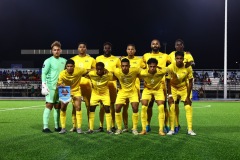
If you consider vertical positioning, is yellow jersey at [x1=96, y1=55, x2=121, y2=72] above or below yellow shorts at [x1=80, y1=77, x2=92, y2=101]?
above

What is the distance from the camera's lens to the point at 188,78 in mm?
8164

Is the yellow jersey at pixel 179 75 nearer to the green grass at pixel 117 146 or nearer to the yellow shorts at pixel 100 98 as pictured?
the green grass at pixel 117 146

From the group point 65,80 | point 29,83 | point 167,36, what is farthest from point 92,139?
point 167,36

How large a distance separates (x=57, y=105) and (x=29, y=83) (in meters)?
24.2

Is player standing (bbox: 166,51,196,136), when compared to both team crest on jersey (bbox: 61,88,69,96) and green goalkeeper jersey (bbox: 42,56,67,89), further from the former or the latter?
green goalkeeper jersey (bbox: 42,56,67,89)

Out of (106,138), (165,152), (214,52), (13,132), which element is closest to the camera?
(165,152)

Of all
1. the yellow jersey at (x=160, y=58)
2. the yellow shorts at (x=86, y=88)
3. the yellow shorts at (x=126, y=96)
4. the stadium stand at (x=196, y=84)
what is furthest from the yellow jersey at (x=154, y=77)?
the stadium stand at (x=196, y=84)

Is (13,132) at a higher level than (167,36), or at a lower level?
lower

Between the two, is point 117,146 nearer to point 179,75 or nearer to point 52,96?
point 179,75

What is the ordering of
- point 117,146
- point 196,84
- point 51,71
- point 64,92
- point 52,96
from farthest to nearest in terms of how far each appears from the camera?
point 196,84, point 51,71, point 52,96, point 64,92, point 117,146

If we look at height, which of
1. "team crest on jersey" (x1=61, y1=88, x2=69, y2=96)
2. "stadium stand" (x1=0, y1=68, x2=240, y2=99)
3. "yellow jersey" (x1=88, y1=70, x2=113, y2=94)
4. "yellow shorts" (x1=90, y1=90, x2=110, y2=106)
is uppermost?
"yellow jersey" (x1=88, y1=70, x2=113, y2=94)

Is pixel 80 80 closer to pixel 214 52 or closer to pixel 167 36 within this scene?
pixel 167 36

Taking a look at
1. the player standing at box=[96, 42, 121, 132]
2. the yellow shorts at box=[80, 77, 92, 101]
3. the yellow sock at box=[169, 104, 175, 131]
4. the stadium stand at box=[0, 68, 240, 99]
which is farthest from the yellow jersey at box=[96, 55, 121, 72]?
the stadium stand at box=[0, 68, 240, 99]

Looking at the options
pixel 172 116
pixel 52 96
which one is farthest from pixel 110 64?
pixel 172 116
